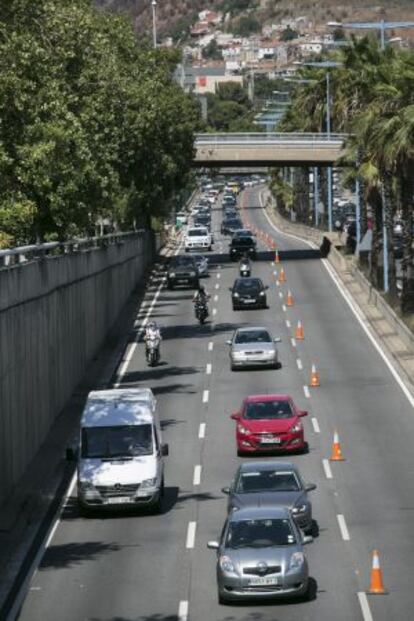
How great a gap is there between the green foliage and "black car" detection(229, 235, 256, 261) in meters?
13.8

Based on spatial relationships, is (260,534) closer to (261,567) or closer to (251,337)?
(261,567)

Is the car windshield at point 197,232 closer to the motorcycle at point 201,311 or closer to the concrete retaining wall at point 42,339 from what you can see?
the motorcycle at point 201,311

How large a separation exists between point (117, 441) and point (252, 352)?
22.4 meters

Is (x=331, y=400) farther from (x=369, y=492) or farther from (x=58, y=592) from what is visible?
(x=58, y=592)

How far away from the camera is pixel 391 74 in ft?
226

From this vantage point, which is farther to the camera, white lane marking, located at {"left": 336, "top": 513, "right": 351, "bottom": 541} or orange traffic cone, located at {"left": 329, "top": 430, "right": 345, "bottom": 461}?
orange traffic cone, located at {"left": 329, "top": 430, "right": 345, "bottom": 461}

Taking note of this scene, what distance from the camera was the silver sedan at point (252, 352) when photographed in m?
57.7

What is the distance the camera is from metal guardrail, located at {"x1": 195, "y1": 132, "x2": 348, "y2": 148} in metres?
105

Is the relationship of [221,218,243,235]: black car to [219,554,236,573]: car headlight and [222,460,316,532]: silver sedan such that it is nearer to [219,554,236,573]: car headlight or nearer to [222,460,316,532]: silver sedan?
[222,460,316,532]: silver sedan

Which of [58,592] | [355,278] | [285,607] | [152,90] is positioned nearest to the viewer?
[285,607]

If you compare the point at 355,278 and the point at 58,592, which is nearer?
the point at 58,592

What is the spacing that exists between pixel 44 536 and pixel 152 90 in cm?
6288

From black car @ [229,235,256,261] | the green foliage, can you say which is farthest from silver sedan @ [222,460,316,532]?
black car @ [229,235,256,261]

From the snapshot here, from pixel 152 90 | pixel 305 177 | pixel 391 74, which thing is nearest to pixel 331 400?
pixel 391 74
